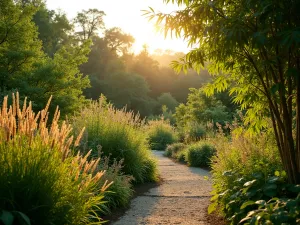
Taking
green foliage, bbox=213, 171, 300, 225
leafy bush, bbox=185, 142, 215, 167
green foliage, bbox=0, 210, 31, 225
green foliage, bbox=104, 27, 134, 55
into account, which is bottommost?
leafy bush, bbox=185, 142, 215, 167

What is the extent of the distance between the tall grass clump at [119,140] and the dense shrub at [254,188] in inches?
76.0

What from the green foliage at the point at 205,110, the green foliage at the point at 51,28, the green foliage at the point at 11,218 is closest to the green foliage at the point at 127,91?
the green foliage at the point at 51,28

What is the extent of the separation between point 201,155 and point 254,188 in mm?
7452

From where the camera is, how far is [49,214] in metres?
3.02

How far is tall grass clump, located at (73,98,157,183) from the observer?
709 centimetres

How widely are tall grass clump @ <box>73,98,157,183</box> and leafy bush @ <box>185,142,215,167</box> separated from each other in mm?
3480

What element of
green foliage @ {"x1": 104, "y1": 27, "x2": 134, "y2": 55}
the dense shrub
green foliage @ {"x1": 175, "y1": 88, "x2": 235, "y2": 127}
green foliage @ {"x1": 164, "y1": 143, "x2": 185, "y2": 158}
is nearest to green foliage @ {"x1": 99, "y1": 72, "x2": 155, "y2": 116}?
green foliage @ {"x1": 104, "y1": 27, "x2": 134, "y2": 55}

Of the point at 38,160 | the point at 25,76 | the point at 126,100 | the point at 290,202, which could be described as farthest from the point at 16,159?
the point at 126,100

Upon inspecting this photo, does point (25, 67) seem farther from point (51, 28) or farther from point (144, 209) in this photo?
point (51, 28)

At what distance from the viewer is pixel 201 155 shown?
11.2 metres

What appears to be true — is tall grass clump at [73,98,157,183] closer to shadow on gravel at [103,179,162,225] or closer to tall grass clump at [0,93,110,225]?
shadow on gravel at [103,179,162,225]

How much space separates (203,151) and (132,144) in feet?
15.0

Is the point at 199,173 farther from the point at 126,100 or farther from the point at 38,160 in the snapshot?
the point at 126,100

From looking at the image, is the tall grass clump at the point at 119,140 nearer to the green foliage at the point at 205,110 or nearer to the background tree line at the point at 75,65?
the background tree line at the point at 75,65
